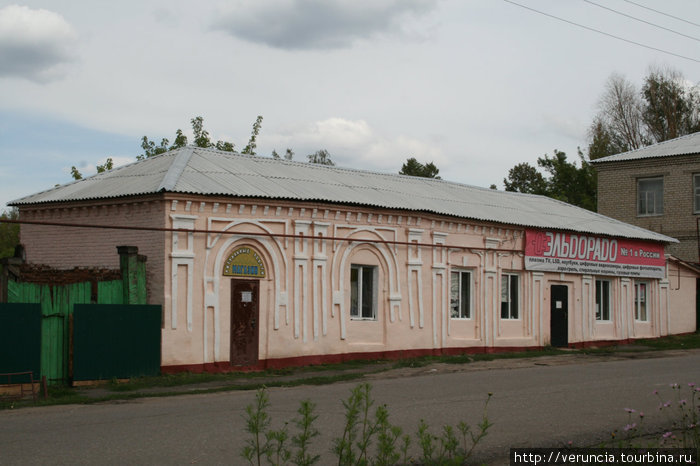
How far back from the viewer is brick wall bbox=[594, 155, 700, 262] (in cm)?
3543

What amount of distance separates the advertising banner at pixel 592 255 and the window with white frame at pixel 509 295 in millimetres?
662

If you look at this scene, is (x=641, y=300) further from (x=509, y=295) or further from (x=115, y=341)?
(x=115, y=341)

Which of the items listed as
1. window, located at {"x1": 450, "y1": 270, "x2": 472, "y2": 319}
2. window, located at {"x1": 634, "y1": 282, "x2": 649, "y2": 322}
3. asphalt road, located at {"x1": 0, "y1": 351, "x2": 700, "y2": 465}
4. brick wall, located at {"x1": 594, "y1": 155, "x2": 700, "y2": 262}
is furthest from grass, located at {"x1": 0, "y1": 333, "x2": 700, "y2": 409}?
brick wall, located at {"x1": 594, "y1": 155, "x2": 700, "y2": 262}

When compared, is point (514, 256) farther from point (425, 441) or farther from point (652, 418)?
point (425, 441)

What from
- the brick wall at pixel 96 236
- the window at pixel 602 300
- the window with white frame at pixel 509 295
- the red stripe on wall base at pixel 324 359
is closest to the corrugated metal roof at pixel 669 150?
the window at pixel 602 300

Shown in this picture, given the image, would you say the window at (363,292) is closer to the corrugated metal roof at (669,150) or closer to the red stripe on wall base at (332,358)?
the red stripe on wall base at (332,358)

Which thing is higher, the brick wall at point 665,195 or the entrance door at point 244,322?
the brick wall at point 665,195

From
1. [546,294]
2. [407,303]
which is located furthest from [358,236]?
[546,294]

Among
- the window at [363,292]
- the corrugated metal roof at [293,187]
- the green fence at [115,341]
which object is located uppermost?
the corrugated metal roof at [293,187]

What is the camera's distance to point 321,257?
66.8ft

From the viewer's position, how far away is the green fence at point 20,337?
14.9m

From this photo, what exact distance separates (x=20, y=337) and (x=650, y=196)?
29.2 m

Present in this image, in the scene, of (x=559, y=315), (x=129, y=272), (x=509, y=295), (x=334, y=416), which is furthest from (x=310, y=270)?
(x=559, y=315)

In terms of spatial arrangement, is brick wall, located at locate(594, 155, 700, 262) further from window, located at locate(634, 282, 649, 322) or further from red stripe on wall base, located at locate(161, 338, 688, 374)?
red stripe on wall base, located at locate(161, 338, 688, 374)
